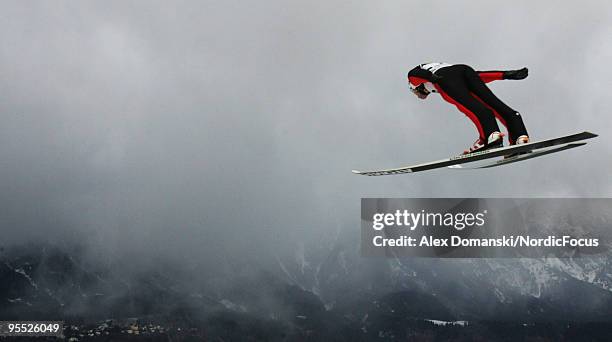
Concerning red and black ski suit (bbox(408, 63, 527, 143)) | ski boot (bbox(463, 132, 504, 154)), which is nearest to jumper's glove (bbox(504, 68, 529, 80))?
red and black ski suit (bbox(408, 63, 527, 143))

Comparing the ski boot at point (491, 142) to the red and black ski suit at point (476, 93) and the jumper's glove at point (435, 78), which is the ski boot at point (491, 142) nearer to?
the red and black ski suit at point (476, 93)

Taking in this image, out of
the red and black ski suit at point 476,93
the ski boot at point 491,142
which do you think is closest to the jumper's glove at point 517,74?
the red and black ski suit at point 476,93

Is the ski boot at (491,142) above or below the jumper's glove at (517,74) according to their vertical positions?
below

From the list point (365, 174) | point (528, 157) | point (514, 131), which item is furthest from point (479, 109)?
point (365, 174)

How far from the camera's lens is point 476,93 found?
2248cm

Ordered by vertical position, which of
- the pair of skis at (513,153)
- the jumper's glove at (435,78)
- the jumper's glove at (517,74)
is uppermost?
the jumper's glove at (517,74)

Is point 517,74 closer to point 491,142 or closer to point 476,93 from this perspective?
point 476,93

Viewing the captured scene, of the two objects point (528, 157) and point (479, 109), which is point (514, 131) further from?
point (528, 157)

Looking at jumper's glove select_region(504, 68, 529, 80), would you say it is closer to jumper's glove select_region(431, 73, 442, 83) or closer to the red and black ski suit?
the red and black ski suit

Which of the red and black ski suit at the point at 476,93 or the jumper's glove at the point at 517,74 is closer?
the red and black ski suit at the point at 476,93

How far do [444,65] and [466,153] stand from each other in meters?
3.12

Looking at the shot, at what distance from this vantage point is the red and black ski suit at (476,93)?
21.9 m

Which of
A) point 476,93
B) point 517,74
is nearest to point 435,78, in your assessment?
point 476,93

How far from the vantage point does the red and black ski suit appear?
21.9 metres
